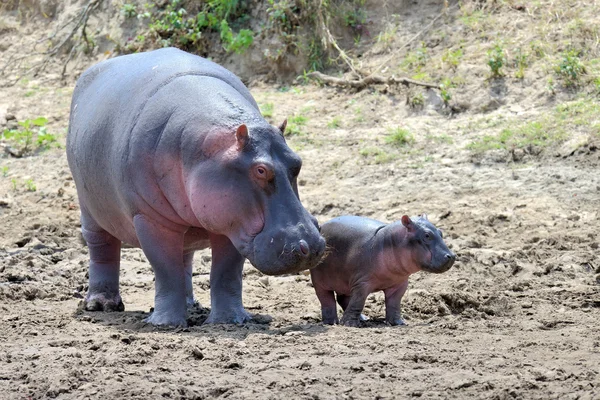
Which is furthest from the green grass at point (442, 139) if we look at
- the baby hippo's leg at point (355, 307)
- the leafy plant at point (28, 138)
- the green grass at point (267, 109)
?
the leafy plant at point (28, 138)

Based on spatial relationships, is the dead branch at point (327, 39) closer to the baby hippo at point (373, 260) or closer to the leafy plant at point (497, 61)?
the leafy plant at point (497, 61)

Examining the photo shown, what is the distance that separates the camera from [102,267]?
7.75 metres

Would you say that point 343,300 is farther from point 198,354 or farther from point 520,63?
point 520,63

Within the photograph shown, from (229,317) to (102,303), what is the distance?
1.18 metres

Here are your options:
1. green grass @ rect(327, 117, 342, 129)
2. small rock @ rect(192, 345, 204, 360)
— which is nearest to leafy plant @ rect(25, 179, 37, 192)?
green grass @ rect(327, 117, 342, 129)

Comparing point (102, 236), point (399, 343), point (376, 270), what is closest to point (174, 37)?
point (102, 236)

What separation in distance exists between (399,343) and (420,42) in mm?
7038

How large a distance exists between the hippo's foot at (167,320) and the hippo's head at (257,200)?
723 mm

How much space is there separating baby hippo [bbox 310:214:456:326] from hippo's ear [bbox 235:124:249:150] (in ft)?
4.18

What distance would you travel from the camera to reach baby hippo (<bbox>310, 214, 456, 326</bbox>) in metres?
6.95

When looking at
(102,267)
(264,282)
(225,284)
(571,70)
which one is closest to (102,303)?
(102,267)

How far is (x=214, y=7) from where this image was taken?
13555 millimetres

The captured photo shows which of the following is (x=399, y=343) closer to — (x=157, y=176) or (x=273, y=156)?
(x=273, y=156)

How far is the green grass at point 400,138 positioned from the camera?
10750 mm
